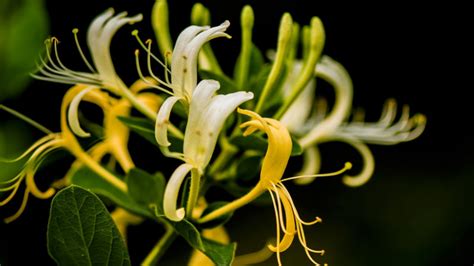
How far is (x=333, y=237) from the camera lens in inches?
164

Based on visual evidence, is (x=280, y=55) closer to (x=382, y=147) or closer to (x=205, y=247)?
(x=205, y=247)

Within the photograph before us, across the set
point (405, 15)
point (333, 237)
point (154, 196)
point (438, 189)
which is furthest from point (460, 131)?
point (154, 196)

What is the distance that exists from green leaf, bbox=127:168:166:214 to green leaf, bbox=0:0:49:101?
0.83 ft

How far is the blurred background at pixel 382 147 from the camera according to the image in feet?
12.2

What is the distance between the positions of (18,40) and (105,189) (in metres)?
0.32

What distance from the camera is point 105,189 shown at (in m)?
1.50

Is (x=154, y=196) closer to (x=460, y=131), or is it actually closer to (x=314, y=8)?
(x=314, y=8)

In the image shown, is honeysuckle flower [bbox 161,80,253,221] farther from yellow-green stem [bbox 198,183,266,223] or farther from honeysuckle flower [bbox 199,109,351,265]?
yellow-green stem [bbox 198,183,266,223]

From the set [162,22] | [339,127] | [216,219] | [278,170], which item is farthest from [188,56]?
[339,127]

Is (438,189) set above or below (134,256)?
below

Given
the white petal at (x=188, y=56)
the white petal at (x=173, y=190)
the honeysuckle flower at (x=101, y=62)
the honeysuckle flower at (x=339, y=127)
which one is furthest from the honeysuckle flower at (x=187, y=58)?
the honeysuckle flower at (x=339, y=127)

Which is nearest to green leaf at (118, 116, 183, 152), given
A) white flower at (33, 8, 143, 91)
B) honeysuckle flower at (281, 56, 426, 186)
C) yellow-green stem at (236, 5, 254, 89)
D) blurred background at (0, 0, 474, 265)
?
white flower at (33, 8, 143, 91)

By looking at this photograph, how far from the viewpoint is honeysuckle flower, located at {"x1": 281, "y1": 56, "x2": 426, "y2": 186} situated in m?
1.78

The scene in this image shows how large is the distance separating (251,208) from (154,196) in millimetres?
2902
